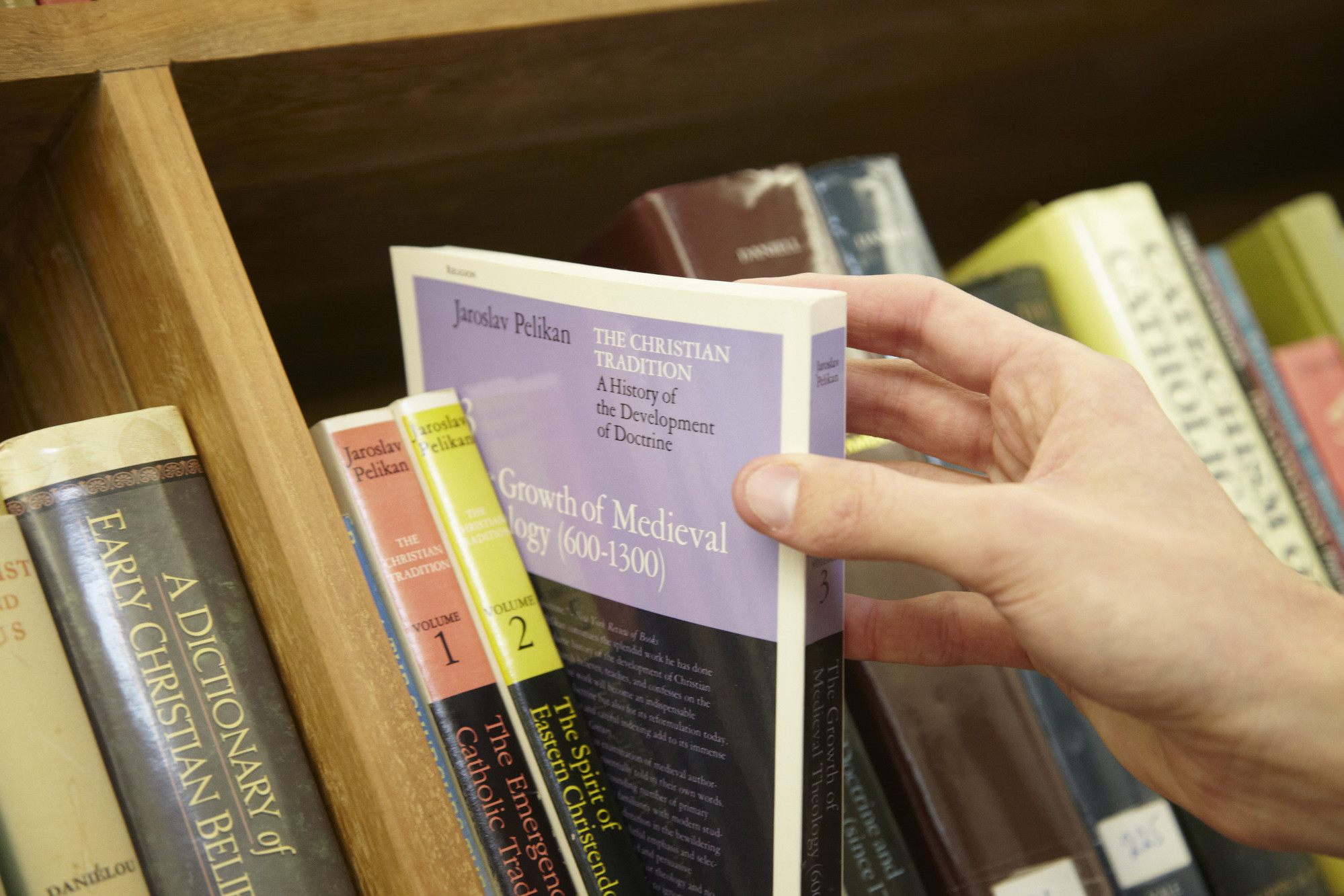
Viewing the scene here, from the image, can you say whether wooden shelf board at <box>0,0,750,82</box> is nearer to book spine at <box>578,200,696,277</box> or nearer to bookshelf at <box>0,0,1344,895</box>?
bookshelf at <box>0,0,1344,895</box>

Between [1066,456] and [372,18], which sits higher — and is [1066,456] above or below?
below

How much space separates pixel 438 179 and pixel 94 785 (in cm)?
48

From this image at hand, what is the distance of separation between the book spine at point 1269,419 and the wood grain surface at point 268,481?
718 millimetres

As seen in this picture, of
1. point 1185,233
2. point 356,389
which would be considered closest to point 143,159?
point 356,389

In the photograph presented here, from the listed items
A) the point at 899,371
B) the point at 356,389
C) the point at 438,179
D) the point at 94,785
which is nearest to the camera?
the point at 94,785

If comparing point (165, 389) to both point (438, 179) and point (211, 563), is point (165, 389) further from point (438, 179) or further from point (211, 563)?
point (438, 179)

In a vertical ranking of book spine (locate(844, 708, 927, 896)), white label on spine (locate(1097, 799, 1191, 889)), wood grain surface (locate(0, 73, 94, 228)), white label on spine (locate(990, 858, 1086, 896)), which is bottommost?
white label on spine (locate(1097, 799, 1191, 889))

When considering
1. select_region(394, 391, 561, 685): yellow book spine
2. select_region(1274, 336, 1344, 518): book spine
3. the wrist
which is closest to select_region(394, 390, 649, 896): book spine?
select_region(394, 391, 561, 685): yellow book spine

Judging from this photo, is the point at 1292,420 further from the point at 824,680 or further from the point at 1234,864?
the point at 824,680

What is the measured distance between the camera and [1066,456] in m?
0.45

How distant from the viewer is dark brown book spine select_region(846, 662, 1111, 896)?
1.82 ft

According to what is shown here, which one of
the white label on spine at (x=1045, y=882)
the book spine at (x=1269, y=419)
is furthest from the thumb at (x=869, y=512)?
the book spine at (x=1269, y=419)

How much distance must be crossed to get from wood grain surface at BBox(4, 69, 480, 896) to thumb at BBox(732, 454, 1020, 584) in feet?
0.67

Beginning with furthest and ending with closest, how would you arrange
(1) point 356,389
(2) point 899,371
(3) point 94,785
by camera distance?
(1) point 356,389
(2) point 899,371
(3) point 94,785
